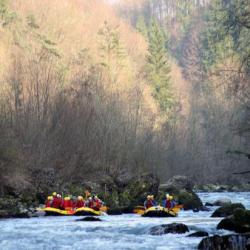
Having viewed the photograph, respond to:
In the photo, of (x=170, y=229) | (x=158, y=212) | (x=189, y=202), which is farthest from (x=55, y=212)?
(x=189, y=202)

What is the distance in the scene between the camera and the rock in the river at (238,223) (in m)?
14.6

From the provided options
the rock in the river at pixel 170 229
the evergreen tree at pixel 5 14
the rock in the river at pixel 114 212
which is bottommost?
the rock in the river at pixel 170 229

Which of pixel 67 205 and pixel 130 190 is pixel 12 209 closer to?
pixel 67 205

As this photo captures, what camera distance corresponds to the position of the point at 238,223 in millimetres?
14914

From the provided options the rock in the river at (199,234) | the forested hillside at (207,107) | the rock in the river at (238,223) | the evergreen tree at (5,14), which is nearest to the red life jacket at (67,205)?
the forested hillside at (207,107)

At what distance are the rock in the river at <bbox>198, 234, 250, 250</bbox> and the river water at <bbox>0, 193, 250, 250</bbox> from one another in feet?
2.89

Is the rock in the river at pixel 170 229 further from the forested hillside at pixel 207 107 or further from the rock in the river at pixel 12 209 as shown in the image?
the rock in the river at pixel 12 209

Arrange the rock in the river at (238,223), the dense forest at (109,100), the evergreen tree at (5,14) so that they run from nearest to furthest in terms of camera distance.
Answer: the rock in the river at (238,223) → the dense forest at (109,100) → the evergreen tree at (5,14)

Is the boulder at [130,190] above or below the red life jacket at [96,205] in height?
above

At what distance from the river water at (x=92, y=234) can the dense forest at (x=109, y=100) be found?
9.54 ft

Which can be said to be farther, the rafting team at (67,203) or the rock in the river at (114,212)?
the rock in the river at (114,212)

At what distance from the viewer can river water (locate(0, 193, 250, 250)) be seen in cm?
1330

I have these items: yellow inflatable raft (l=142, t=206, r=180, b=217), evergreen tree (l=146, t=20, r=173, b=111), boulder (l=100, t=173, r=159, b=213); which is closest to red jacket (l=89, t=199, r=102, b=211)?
yellow inflatable raft (l=142, t=206, r=180, b=217)

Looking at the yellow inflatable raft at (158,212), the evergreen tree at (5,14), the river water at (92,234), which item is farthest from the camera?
the evergreen tree at (5,14)
